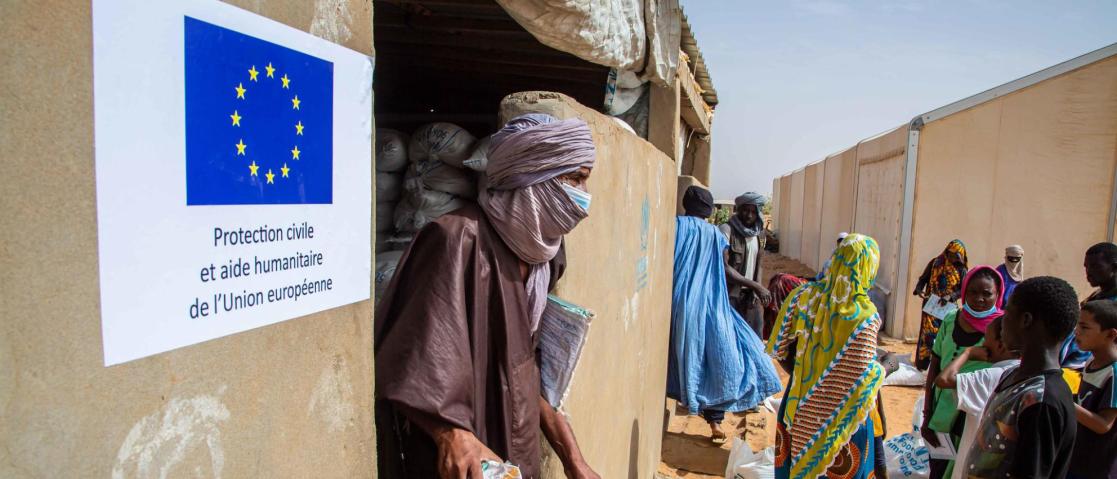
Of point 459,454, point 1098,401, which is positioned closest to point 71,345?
point 459,454

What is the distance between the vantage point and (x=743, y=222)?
23.0ft

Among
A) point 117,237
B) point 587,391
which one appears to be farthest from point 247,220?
point 587,391

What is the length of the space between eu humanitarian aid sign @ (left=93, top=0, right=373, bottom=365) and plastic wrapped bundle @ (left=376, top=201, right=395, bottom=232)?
204cm

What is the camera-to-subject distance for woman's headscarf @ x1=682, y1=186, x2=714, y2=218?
217 inches

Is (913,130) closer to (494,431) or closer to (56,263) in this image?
(494,431)

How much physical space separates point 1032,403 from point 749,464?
91.0 inches

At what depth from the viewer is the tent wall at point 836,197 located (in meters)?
15.2

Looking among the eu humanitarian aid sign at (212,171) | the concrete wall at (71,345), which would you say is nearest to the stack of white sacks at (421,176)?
the eu humanitarian aid sign at (212,171)

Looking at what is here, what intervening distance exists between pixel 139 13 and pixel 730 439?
563 cm

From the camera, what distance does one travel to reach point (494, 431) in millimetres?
1628


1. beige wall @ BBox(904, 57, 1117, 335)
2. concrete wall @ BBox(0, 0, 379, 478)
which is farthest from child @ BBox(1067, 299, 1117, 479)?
beige wall @ BBox(904, 57, 1117, 335)

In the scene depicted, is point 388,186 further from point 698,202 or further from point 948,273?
point 948,273

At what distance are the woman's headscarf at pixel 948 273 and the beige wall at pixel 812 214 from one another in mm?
11224

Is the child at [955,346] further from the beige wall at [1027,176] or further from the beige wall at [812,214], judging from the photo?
the beige wall at [812,214]
